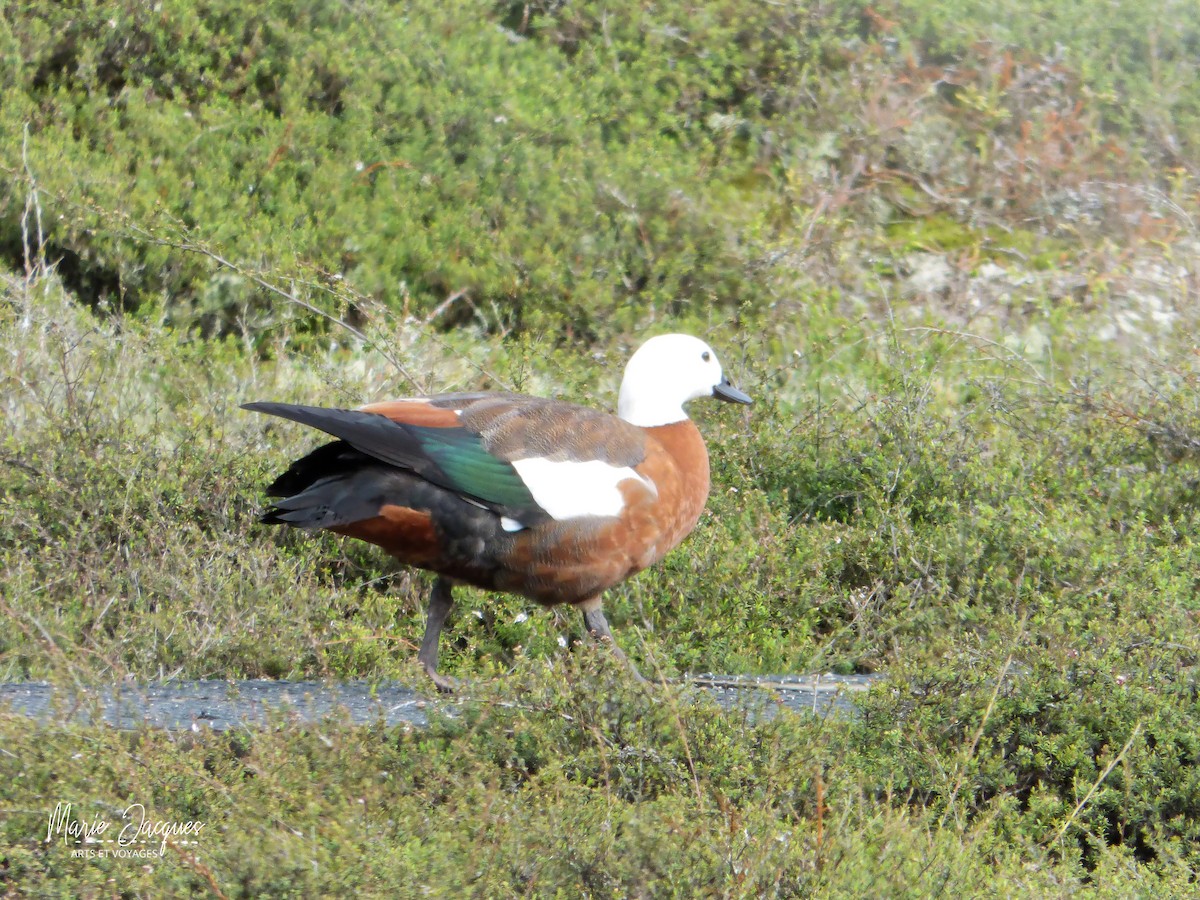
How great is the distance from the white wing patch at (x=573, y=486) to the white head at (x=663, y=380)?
0.69 metres

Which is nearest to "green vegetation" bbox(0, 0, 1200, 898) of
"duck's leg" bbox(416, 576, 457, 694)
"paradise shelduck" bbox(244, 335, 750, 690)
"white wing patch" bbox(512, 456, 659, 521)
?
"duck's leg" bbox(416, 576, 457, 694)

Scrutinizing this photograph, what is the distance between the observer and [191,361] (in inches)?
328

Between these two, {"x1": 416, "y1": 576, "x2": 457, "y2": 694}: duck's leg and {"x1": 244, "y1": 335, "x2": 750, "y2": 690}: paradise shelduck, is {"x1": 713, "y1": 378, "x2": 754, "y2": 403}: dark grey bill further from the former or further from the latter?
{"x1": 416, "y1": 576, "x2": 457, "y2": 694}: duck's leg

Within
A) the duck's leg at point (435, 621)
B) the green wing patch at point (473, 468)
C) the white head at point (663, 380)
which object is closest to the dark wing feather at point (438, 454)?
the green wing patch at point (473, 468)

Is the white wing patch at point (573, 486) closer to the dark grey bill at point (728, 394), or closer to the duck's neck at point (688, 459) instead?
the duck's neck at point (688, 459)

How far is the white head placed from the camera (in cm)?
634

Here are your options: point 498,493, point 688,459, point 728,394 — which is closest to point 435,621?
point 498,493

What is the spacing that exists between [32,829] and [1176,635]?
3.91 m

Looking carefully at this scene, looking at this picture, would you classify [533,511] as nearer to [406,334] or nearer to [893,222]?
[406,334]

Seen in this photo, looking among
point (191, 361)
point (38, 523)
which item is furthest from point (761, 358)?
point (38, 523)

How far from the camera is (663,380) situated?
6.39 m

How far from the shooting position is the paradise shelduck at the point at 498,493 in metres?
5.30

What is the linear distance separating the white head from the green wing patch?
964 millimetres

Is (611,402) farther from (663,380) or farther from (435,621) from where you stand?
(435,621)
